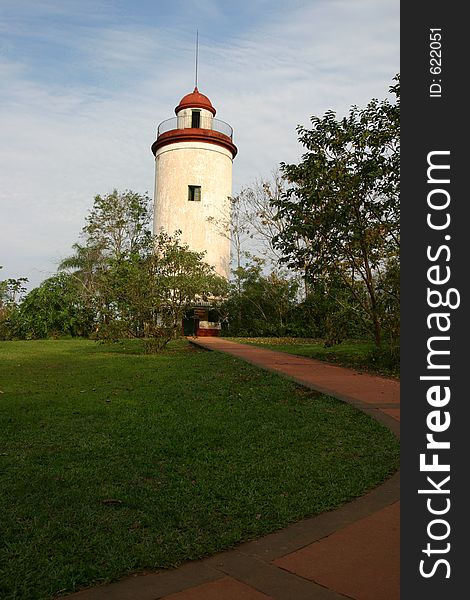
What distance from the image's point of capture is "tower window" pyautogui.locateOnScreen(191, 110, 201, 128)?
23.5 meters

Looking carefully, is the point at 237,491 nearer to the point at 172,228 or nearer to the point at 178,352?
the point at 178,352

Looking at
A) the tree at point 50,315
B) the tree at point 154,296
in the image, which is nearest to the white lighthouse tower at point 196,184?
the tree at point 50,315

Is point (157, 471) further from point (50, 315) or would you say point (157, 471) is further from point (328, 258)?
point (50, 315)

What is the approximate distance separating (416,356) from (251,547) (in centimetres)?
140

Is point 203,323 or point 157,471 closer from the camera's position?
point 157,471

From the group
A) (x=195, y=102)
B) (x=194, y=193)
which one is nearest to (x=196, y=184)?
(x=194, y=193)

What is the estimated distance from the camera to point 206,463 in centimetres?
356

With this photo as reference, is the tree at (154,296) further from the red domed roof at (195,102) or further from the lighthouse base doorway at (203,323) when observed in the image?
the red domed roof at (195,102)

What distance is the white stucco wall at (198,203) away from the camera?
23.1m

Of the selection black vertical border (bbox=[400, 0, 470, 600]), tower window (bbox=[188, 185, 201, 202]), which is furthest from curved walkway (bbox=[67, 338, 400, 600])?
tower window (bbox=[188, 185, 201, 202])

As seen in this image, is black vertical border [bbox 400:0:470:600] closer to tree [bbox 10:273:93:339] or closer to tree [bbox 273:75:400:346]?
tree [bbox 273:75:400:346]

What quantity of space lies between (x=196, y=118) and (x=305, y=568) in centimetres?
2334

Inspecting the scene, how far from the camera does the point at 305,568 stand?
7.02ft

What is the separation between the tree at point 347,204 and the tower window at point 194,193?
13.5m
